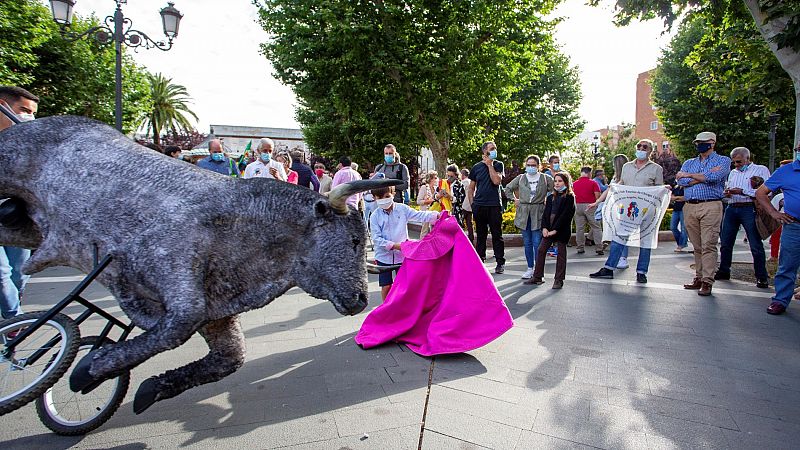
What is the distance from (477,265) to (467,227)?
21.0 ft

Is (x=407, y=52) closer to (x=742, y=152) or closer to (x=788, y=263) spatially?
(x=742, y=152)

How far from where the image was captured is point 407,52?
55.8 ft

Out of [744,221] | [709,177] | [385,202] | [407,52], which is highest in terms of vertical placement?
[407,52]

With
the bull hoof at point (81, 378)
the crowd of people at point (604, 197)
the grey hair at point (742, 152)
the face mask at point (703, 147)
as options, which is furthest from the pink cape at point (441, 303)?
the grey hair at point (742, 152)

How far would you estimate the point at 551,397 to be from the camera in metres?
3.33

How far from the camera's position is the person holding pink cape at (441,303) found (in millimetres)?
4117

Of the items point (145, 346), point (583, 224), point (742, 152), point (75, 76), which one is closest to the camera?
point (145, 346)

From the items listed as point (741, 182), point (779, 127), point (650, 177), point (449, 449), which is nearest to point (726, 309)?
point (650, 177)

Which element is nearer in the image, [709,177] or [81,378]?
[81,378]

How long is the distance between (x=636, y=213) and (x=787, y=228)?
7.70ft

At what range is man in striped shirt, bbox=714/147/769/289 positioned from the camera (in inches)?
274

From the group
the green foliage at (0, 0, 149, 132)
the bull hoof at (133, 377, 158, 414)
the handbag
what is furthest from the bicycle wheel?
the green foliage at (0, 0, 149, 132)

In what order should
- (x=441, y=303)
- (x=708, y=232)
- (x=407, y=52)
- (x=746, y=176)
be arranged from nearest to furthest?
(x=441, y=303)
(x=708, y=232)
(x=746, y=176)
(x=407, y=52)

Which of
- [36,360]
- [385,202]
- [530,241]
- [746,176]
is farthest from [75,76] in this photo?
[746,176]
